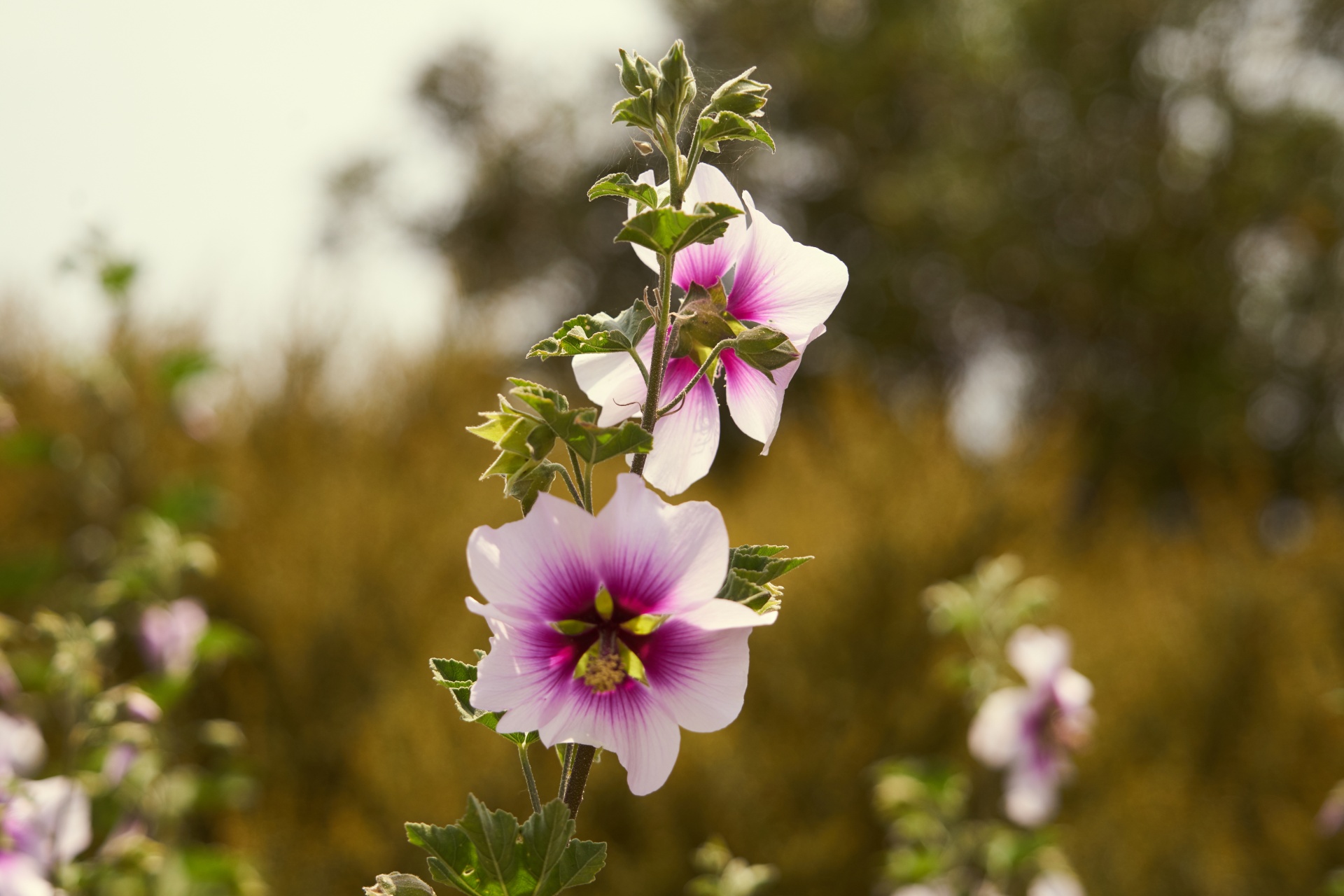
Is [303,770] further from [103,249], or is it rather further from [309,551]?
[103,249]

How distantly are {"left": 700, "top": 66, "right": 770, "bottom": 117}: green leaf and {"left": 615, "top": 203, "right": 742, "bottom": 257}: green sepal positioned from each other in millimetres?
76

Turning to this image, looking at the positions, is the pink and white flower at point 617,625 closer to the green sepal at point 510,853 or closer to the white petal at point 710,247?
the green sepal at point 510,853

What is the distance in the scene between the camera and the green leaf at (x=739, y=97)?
64cm

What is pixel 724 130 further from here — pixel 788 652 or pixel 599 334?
pixel 788 652

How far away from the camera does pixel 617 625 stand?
0.70 m

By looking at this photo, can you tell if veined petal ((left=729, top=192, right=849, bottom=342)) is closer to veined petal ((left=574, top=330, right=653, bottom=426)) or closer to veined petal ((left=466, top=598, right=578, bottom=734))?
veined petal ((left=574, top=330, right=653, bottom=426))

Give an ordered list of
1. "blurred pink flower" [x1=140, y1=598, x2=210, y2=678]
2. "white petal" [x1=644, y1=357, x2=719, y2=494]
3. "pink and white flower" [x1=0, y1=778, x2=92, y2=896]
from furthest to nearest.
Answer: "blurred pink flower" [x1=140, y1=598, x2=210, y2=678]
"pink and white flower" [x1=0, y1=778, x2=92, y2=896]
"white petal" [x1=644, y1=357, x2=719, y2=494]

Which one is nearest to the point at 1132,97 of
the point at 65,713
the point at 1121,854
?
the point at 1121,854

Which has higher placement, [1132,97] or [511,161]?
[511,161]

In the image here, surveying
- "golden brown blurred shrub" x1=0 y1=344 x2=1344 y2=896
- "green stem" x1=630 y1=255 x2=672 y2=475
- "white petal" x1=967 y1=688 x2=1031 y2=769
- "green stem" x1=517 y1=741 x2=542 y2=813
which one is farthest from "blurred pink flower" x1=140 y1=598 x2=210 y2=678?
"green stem" x1=630 y1=255 x2=672 y2=475

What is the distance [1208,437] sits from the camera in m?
13.4

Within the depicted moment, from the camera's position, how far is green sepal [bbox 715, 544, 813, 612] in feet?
2.06

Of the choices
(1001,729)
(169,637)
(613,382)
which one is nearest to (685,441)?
(613,382)

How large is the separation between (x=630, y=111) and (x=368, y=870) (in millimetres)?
2818
